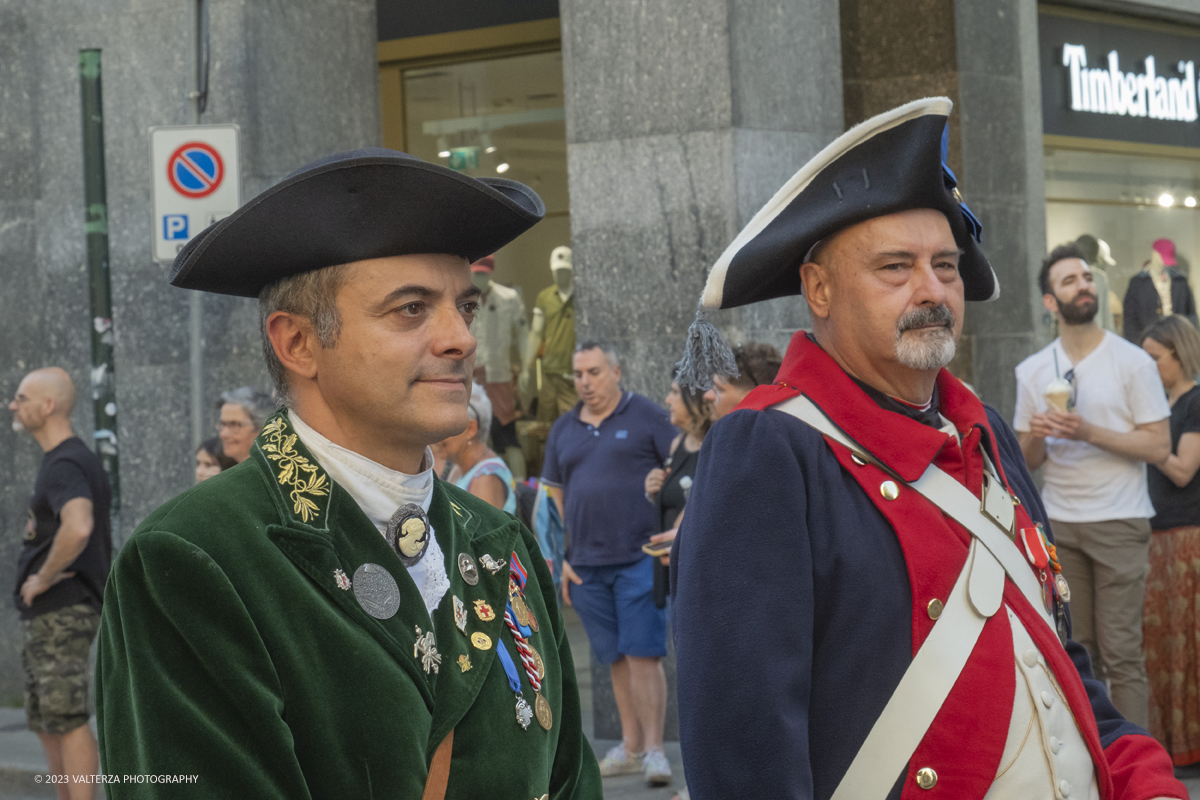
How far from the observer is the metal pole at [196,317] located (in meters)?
6.79

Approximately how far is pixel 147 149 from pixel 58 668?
3408 millimetres

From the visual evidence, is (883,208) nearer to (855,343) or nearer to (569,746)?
(855,343)

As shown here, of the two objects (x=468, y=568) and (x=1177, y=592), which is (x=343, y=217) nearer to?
(x=468, y=568)

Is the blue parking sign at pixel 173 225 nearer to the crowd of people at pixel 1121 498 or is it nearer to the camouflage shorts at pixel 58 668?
the camouflage shorts at pixel 58 668

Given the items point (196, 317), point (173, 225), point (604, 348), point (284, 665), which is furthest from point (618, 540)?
point (284, 665)

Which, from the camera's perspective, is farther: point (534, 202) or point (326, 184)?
point (534, 202)

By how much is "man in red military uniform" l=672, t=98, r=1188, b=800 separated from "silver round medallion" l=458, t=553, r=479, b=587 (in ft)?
1.29

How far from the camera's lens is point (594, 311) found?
7465mm

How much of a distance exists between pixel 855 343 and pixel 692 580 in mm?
583

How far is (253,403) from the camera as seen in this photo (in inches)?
220

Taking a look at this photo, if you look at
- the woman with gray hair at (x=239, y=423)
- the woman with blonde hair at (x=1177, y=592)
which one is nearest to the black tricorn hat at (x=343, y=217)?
the woman with gray hair at (x=239, y=423)

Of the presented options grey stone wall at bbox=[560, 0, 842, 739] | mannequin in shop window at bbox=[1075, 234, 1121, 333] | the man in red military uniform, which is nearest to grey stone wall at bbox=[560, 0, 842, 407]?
grey stone wall at bbox=[560, 0, 842, 739]

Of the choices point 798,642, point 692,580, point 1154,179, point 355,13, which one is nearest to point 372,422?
point 692,580

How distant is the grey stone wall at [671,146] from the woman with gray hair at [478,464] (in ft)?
4.51
